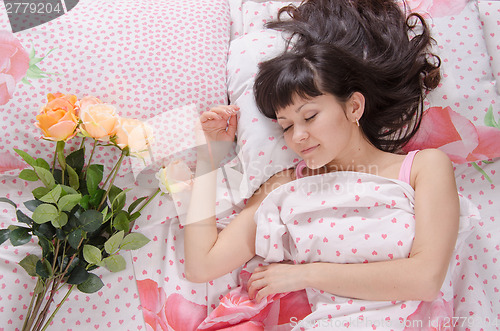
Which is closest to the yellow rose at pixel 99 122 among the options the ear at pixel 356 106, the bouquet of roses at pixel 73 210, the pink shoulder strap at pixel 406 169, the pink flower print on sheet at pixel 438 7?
the bouquet of roses at pixel 73 210

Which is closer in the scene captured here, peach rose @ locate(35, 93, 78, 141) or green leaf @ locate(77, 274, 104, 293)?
peach rose @ locate(35, 93, 78, 141)

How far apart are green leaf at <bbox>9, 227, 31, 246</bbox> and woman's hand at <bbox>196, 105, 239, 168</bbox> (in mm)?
460

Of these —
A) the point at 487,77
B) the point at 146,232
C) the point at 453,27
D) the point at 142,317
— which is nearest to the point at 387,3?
the point at 453,27

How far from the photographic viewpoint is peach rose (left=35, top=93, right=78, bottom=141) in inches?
39.8

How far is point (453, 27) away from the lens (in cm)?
138

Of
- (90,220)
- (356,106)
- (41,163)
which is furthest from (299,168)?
(41,163)

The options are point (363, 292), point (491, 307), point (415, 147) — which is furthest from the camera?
point (415, 147)

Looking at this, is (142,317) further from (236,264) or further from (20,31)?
(20,31)

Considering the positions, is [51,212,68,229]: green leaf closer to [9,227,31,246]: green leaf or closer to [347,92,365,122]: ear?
[9,227,31,246]: green leaf

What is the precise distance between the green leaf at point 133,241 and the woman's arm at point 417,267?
303 millimetres

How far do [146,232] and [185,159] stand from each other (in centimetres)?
22

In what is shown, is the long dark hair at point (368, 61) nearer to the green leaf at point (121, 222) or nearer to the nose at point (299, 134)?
the nose at point (299, 134)

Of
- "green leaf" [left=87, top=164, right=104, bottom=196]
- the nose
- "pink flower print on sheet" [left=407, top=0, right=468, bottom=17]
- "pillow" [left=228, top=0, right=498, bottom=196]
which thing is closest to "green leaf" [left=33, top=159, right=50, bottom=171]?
"green leaf" [left=87, top=164, right=104, bottom=196]

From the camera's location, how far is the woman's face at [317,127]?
3.68ft
